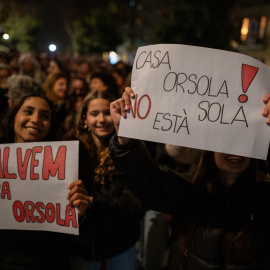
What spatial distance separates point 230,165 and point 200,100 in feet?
1.54

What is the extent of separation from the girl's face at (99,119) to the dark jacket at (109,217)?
0.74 ft

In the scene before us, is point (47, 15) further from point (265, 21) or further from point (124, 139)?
point (124, 139)

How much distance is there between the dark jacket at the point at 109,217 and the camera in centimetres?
203

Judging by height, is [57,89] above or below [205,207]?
above

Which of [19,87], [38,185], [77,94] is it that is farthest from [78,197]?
[77,94]

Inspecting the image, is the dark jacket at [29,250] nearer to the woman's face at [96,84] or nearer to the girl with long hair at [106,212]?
the girl with long hair at [106,212]

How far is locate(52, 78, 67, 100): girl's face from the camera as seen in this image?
15.4ft

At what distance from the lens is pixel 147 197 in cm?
182

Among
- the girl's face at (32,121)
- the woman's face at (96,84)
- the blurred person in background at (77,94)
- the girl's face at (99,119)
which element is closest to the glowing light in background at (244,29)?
the blurred person in background at (77,94)

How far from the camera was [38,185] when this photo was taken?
1791 mm


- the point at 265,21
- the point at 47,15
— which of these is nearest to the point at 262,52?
the point at 265,21

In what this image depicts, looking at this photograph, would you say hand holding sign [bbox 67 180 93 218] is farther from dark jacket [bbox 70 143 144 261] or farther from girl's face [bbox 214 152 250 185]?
girl's face [bbox 214 152 250 185]

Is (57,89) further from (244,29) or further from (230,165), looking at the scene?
(244,29)

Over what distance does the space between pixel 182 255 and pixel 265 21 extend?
21.8 metres
